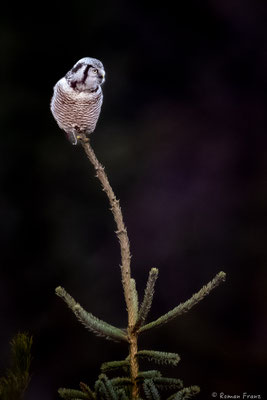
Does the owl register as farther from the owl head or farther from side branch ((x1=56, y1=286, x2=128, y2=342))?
side branch ((x1=56, y1=286, x2=128, y2=342))

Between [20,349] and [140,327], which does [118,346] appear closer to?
[140,327]

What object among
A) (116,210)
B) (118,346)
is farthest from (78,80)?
(118,346)

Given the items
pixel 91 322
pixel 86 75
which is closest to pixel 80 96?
pixel 86 75

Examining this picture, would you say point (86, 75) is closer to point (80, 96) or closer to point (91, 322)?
point (80, 96)

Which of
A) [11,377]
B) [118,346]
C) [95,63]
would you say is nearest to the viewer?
[11,377]

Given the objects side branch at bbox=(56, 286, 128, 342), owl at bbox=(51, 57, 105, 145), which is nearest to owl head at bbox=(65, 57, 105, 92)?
owl at bbox=(51, 57, 105, 145)

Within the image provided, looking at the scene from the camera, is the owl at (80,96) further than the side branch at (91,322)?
Yes

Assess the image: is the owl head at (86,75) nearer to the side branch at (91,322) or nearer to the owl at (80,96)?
the owl at (80,96)

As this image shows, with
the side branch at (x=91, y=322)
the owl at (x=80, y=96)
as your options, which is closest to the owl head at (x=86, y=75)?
the owl at (x=80, y=96)

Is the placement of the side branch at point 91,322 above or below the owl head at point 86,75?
below
